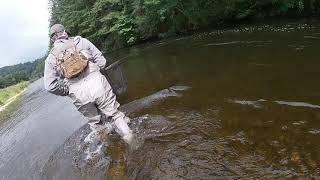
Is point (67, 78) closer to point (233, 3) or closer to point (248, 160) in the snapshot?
point (248, 160)

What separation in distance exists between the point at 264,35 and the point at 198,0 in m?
10.8

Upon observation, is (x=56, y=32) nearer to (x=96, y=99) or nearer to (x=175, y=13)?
(x=96, y=99)

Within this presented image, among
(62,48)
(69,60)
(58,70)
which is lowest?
(58,70)

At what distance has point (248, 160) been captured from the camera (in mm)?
5191

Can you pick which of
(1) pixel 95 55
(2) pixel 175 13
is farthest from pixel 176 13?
(1) pixel 95 55

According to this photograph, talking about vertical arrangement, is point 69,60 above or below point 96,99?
above

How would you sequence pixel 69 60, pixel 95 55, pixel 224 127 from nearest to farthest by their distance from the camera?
pixel 69 60, pixel 224 127, pixel 95 55

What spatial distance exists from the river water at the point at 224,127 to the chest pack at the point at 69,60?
168 cm

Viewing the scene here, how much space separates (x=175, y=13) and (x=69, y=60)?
21209mm

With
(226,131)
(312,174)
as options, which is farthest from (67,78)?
(312,174)

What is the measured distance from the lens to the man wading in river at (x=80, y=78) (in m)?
6.56

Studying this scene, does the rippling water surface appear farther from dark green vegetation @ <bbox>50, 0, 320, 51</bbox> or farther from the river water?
dark green vegetation @ <bbox>50, 0, 320, 51</bbox>

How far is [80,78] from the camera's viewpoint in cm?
666

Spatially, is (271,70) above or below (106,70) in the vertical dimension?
below
